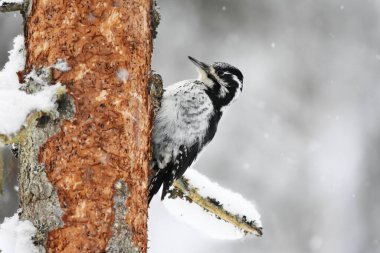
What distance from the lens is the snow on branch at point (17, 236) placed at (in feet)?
7.72

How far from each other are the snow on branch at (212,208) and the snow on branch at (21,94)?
3.24ft

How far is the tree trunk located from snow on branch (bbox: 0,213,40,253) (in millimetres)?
33

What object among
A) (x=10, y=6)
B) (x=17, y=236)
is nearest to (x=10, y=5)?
(x=10, y=6)

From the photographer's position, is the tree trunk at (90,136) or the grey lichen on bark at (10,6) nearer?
the tree trunk at (90,136)

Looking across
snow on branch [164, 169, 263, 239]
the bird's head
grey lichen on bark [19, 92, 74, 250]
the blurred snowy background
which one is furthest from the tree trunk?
the blurred snowy background

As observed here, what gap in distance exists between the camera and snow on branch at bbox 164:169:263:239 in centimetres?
325

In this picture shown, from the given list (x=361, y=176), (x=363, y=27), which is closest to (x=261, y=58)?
(x=363, y=27)

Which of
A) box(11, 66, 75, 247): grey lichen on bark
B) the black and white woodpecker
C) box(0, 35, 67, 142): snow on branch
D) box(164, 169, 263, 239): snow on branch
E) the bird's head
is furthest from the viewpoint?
the bird's head

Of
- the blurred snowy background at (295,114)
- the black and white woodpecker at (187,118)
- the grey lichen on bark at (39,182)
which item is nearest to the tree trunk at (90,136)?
the grey lichen on bark at (39,182)

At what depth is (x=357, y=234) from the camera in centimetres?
1151

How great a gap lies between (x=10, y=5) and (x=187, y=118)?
1.56 metres

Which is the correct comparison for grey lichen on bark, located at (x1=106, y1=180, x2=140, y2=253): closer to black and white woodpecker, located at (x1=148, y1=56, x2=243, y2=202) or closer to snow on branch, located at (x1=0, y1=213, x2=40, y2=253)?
snow on branch, located at (x1=0, y1=213, x2=40, y2=253)

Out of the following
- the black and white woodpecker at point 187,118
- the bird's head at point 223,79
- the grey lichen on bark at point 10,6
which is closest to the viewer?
the grey lichen on bark at point 10,6

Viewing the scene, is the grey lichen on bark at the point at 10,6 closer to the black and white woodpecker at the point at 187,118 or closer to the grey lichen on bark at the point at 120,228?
the grey lichen on bark at the point at 120,228
